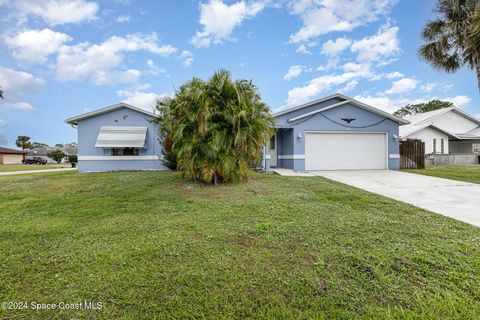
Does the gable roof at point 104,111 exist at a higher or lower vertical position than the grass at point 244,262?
higher

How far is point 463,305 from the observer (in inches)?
100

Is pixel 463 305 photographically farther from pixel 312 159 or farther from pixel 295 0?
pixel 295 0

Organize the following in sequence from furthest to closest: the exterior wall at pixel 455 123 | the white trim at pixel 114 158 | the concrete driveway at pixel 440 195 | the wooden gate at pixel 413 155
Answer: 1. the exterior wall at pixel 455 123
2. the white trim at pixel 114 158
3. the wooden gate at pixel 413 155
4. the concrete driveway at pixel 440 195

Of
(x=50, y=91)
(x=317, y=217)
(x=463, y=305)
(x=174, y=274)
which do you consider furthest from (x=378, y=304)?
(x=50, y=91)

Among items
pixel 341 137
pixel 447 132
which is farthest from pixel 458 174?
pixel 447 132

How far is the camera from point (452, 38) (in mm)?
13430

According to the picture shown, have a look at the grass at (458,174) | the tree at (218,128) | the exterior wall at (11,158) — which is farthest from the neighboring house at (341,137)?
the exterior wall at (11,158)

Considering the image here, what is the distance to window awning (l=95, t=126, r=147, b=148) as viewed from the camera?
1709 centimetres

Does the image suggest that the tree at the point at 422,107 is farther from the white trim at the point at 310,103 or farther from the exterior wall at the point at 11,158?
the exterior wall at the point at 11,158

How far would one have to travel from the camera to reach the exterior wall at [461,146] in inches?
1174

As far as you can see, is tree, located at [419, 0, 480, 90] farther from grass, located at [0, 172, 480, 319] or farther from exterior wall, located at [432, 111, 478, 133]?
exterior wall, located at [432, 111, 478, 133]

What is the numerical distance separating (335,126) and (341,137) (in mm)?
921

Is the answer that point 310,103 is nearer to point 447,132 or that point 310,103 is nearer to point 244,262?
point 244,262

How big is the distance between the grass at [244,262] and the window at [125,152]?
1235 centimetres
